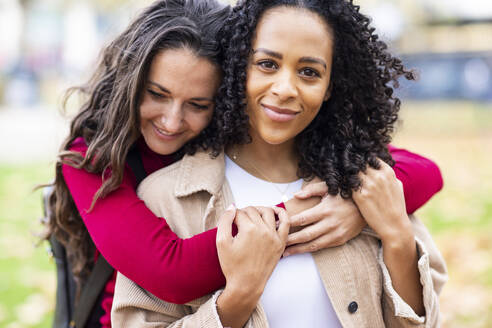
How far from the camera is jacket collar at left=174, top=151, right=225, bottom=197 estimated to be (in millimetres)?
2402

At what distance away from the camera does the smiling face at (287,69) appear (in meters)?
2.27

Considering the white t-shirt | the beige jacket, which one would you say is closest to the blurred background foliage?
the beige jacket

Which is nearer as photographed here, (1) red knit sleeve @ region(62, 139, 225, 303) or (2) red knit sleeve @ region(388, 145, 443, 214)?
(1) red knit sleeve @ region(62, 139, 225, 303)

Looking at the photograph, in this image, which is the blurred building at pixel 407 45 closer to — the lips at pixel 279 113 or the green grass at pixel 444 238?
the green grass at pixel 444 238

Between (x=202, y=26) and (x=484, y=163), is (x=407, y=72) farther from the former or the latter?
(x=484, y=163)

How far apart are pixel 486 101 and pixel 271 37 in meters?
13.0

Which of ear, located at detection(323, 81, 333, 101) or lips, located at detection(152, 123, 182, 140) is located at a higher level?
ear, located at detection(323, 81, 333, 101)

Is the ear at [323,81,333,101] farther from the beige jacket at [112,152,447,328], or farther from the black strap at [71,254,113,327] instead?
the black strap at [71,254,113,327]

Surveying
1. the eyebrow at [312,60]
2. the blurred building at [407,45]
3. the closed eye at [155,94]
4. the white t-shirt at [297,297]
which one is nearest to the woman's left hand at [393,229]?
the white t-shirt at [297,297]

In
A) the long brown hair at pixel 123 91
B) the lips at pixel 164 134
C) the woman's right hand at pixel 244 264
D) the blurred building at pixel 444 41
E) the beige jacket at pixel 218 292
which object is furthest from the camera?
the blurred building at pixel 444 41

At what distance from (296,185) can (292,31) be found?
71cm

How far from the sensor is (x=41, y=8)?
34.0 metres

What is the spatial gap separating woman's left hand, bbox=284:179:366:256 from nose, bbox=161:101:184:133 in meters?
0.62

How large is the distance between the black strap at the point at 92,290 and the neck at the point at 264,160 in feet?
2.62
